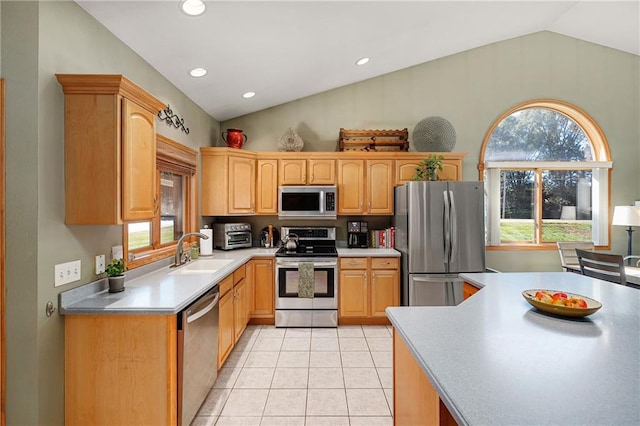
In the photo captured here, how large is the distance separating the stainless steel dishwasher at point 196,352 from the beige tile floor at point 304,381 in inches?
8.7

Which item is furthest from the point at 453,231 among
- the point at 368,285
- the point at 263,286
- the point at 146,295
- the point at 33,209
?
the point at 33,209

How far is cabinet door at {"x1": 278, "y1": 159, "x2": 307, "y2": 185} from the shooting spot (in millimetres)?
4039

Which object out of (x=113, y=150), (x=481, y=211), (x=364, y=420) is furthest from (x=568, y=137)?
(x=113, y=150)

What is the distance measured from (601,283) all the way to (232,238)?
11.8 ft

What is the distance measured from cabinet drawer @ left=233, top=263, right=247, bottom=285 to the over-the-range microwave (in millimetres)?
882

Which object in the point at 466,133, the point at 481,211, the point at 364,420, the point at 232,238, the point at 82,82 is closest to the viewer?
the point at 82,82

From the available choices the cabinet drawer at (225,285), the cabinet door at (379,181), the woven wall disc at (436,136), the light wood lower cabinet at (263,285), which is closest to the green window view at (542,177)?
the woven wall disc at (436,136)

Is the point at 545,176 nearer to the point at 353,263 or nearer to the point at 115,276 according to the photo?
the point at 353,263

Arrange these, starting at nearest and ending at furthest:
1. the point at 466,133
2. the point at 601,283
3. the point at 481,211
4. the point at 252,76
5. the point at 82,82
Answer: the point at 82,82, the point at 601,283, the point at 252,76, the point at 481,211, the point at 466,133

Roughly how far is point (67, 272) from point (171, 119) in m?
1.73

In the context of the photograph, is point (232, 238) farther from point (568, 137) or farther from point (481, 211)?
point (568, 137)

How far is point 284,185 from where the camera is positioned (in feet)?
13.2

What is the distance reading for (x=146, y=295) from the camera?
1.93 metres

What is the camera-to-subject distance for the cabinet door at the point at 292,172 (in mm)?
4039
